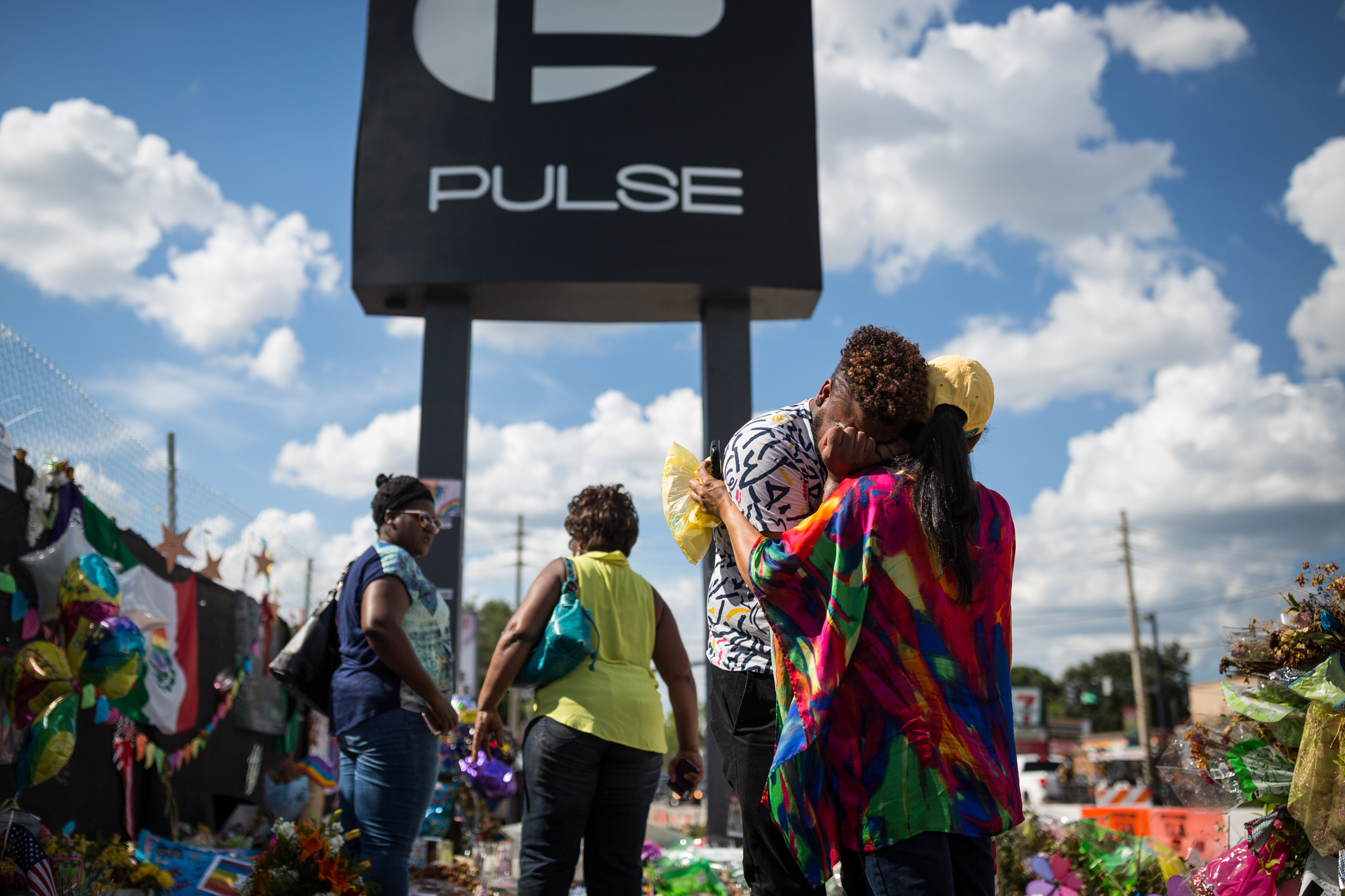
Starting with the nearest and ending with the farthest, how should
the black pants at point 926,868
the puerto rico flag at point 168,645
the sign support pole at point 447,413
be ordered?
the black pants at point 926,868 → the puerto rico flag at point 168,645 → the sign support pole at point 447,413

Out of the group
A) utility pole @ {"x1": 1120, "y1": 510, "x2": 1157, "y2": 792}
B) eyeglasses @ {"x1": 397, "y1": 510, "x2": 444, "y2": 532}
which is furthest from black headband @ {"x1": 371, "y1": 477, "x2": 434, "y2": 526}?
utility pole @ {"x1": 1120, "y1": 510, "x2": 1157, "y2": 792}

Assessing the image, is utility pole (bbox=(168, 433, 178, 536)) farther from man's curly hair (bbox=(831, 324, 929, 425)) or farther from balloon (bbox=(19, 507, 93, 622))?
man's curly hair (bbox=(831, 324, 929, 425))

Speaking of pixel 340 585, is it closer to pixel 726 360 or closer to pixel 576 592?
pixel 576 592

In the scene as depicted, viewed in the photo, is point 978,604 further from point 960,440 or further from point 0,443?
point 0,443

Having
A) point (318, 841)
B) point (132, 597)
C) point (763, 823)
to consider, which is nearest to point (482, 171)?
point (132, 597)

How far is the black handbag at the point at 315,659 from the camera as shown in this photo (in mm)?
3186

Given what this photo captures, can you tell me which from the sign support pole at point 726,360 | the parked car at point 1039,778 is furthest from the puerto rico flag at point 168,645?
the parked car at point 1039,778

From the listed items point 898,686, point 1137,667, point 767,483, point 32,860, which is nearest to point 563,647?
point 767,483

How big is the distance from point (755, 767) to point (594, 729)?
0.71m

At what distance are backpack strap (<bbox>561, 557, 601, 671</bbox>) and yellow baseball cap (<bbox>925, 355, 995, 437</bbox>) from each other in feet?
4.37

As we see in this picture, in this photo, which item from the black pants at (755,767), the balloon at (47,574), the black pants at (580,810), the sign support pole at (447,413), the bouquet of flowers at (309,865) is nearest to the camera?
the black pants at (755,767)

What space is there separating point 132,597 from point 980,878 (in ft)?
15.9

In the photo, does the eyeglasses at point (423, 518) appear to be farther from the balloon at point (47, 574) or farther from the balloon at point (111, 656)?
the balloon at point (47, 574)

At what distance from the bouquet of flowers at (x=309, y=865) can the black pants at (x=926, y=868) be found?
1908mm
